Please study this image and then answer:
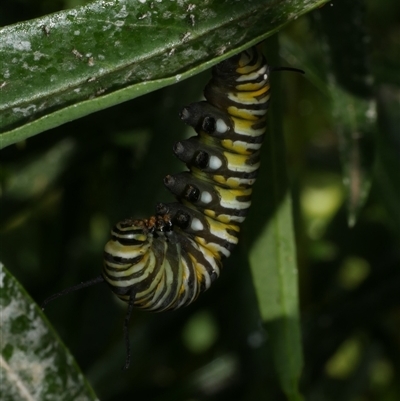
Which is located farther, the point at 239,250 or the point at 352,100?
the point at 239,250

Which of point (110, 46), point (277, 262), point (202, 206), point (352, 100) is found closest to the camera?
point (110, 46)

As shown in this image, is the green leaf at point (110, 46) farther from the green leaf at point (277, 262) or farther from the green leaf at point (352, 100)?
the green leaf at point (352, 100)

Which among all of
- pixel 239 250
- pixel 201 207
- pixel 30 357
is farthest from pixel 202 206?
pixel 239 250

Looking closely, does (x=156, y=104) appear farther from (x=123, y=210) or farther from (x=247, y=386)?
(x=247, y=386)

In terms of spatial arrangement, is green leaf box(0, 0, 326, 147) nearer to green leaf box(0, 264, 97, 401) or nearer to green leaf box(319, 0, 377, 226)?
green leaf box(0, 264, 97, 401)

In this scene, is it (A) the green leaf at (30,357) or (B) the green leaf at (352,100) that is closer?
(A) the green leaf at (30,357)

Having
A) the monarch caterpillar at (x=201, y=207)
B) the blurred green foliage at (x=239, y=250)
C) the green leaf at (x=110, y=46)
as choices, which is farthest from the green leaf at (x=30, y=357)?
the blurred green foliage at (x=239, y=250)

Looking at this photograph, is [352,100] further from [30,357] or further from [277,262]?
[30,357]
